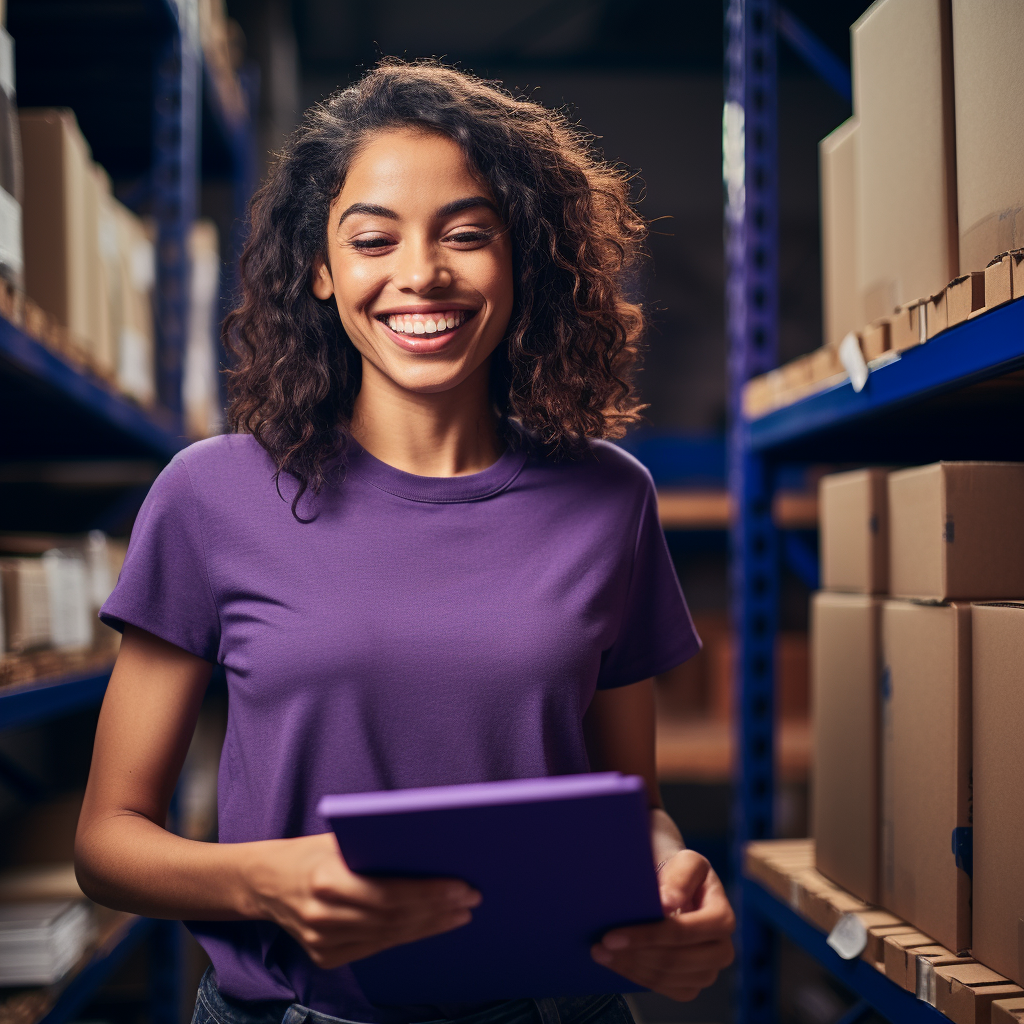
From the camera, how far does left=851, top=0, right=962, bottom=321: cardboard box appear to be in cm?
116

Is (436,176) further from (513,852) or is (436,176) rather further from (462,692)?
(513,852)

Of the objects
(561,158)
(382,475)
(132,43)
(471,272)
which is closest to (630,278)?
(561,158)

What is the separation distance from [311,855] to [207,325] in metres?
2.36

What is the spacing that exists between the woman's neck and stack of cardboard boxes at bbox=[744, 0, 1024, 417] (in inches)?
21.3

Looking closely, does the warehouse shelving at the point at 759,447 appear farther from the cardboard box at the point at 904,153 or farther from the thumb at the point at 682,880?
the thumb at the point at 682,880

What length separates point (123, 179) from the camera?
2.72 metres

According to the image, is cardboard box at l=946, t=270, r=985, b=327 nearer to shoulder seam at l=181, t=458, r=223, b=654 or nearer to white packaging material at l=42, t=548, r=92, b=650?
shoulder seam at l=181, t=458, r=223, b=654

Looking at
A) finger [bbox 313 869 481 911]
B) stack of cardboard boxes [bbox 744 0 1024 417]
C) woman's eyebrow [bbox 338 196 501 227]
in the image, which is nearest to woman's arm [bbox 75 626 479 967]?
finger [bbox 313 869 481 911]

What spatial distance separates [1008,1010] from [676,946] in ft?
1.23

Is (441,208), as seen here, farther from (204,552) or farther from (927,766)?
(927,766)

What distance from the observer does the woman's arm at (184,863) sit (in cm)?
78

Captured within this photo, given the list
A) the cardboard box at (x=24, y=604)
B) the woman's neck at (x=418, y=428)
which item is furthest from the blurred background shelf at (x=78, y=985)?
the woman's neck at (x=418, y=428)

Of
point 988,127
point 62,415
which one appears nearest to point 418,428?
point 988,127

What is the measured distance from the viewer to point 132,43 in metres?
2.16
